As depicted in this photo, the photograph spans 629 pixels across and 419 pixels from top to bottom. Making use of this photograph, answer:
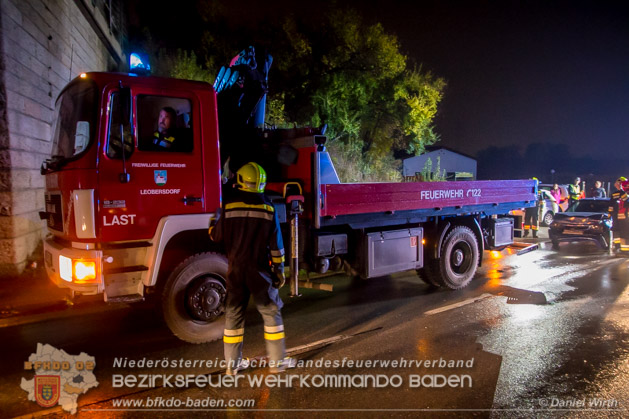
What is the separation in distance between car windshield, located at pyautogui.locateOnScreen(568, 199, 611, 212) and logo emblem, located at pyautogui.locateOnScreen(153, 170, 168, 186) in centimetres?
1135

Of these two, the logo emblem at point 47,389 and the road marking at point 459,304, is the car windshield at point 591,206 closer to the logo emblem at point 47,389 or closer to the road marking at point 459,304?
the road marking at point 459,304

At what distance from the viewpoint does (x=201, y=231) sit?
456cm

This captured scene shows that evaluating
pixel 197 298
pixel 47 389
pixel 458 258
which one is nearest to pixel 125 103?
pixel 197 298

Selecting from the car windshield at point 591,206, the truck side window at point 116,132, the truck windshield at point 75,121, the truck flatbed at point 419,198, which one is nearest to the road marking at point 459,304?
the truck flatbed at point 419,198

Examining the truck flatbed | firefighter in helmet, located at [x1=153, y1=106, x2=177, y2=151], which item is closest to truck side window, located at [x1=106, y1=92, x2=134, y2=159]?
firefighter in helmet, located at [x1=153, y1=106, x2=177, y2=151]

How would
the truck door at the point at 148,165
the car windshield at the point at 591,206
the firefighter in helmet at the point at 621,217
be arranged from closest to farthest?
the truck door at the point at 148,165 → the firefighter in helmet at the point at 621,217 → the car windshield at the point at 591,206

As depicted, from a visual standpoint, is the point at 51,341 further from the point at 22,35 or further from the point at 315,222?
the point at 22,35

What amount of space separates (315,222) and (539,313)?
10.7ft

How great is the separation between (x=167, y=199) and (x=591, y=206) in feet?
37.7

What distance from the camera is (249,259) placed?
3.68 metres

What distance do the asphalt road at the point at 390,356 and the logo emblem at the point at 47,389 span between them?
0.27 feet

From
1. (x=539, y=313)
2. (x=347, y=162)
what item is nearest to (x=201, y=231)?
(x=539, y=313)

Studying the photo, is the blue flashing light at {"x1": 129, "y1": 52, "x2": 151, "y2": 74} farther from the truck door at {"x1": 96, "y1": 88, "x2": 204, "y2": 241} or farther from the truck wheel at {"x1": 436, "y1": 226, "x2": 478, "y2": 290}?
the truck wheel at {"x1": 436, "y1": 226, "x2": 478, "y2": 290}

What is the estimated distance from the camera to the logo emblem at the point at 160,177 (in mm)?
4195
